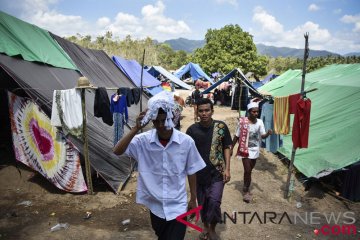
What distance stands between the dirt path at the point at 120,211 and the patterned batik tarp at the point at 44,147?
1.13 ft

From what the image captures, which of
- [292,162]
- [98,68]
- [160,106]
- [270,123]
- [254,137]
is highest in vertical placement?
[98,68]

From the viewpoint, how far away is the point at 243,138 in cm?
501

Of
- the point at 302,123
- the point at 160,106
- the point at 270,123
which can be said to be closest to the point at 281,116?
the point at 270,123

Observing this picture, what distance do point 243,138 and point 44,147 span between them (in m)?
3.82

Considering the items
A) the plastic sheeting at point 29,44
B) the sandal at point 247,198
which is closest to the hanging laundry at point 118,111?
the plastic sheeting at point 29,44

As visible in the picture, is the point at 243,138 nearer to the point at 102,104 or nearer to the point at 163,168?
the point at 102,104

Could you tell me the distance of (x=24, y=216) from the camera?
4.57 meters

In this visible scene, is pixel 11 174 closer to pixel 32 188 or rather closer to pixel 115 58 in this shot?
pixel 32 188

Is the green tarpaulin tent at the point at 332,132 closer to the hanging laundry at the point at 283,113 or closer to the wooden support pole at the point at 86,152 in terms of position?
the hanging laundry at the point at 283,113

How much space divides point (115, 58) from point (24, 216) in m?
9.73

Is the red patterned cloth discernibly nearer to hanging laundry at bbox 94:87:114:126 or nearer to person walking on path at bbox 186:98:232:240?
person walking on path at bbox 186:98:232:240

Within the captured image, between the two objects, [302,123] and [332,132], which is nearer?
[302,123]

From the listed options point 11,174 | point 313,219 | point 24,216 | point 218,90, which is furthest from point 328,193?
point 218,90

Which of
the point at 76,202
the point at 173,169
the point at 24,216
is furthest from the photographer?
the point at 76,202
